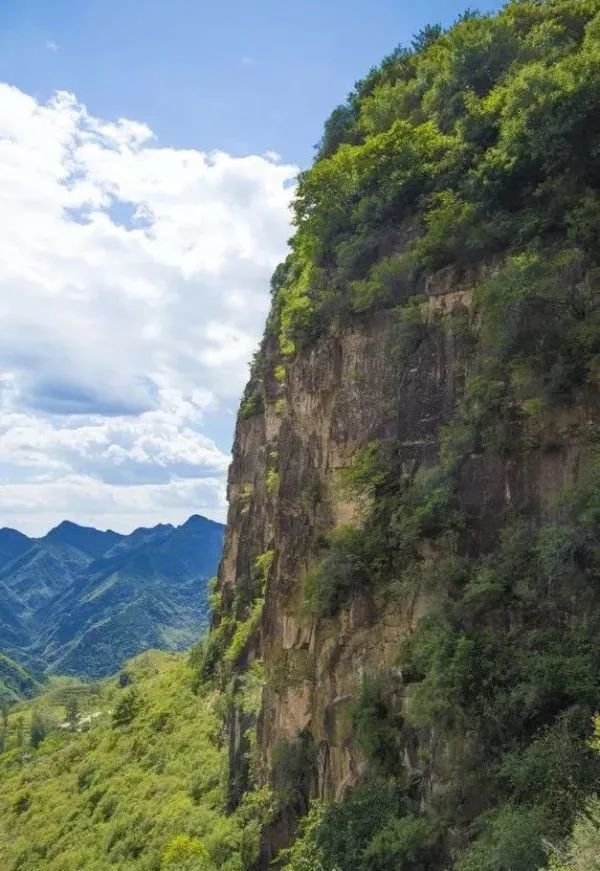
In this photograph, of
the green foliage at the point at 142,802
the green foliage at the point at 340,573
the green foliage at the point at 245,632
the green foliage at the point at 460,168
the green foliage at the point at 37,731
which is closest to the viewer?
the green foliage at the point at 460,168

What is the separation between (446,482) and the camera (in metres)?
18.5

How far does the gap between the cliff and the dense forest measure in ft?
0.22

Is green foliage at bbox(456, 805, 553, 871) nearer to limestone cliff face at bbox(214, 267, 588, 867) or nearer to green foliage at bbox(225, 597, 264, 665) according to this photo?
limestone cliff face at bbox(214, 267, 588, 867)

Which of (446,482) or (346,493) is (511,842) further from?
(346,493)

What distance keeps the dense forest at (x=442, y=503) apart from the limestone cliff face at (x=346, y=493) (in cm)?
8

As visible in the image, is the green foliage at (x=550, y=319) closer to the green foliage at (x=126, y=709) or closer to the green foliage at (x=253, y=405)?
the green foliage at (x=253, y=405)

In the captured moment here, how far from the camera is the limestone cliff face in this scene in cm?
1762

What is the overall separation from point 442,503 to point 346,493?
4.67m

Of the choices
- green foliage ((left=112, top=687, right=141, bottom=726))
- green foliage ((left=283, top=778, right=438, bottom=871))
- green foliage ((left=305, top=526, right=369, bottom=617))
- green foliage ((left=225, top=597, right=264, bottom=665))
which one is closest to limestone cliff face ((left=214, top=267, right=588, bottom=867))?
green foliage ((left=305, top=526, right=369, bottom=617))

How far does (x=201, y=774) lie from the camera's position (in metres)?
35.0

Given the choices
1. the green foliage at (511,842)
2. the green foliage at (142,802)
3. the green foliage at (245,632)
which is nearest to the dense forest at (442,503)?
the green foliage at (511,842)

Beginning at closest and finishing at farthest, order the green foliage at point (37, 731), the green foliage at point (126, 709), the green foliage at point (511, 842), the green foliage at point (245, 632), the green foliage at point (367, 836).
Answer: the green foliage at point (511, 842)
the green foliage at point (367, 836)
the green foliage at point (245, 632)
the green foliage at point (126, 709)
the green foliage at point (37, 731)

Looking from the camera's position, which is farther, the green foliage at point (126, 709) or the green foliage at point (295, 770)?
the green foliage at point (126, 709)

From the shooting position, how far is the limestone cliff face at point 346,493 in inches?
694
